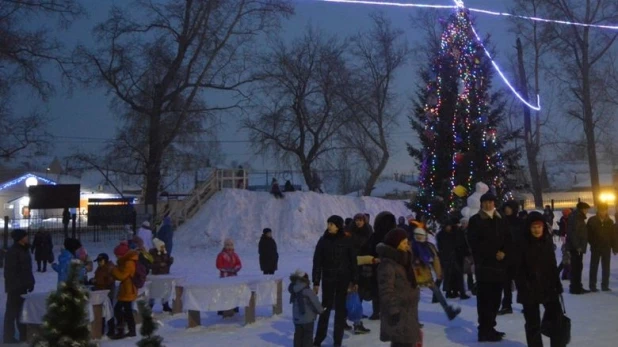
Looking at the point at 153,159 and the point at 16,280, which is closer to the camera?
the point at 16,280

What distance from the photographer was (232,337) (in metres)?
11.6

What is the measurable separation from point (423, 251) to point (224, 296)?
3547 mm

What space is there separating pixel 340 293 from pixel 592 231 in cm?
648

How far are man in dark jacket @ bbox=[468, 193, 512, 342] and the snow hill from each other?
21.5 metres

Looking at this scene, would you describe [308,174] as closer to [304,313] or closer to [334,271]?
[334,271]

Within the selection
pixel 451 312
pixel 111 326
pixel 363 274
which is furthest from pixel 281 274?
pixel 363 274

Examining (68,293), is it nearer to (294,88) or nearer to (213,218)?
(213,218)

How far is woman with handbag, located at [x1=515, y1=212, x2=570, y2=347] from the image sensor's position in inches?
345

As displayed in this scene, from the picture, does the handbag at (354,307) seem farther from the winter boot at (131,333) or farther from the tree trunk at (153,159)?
the tree trunk at (153,159)

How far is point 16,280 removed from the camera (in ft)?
40.0

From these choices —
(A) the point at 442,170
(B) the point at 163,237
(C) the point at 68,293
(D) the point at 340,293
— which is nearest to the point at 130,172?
(B) the point at 163,237

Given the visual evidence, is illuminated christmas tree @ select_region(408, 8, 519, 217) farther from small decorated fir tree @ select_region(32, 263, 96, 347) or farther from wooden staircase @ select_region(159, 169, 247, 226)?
small decorated fir tree @ select_region(32, 263, 96, 347)

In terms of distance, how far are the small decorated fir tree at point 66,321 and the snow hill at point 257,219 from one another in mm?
26814

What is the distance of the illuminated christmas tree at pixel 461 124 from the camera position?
22688 millimetres
